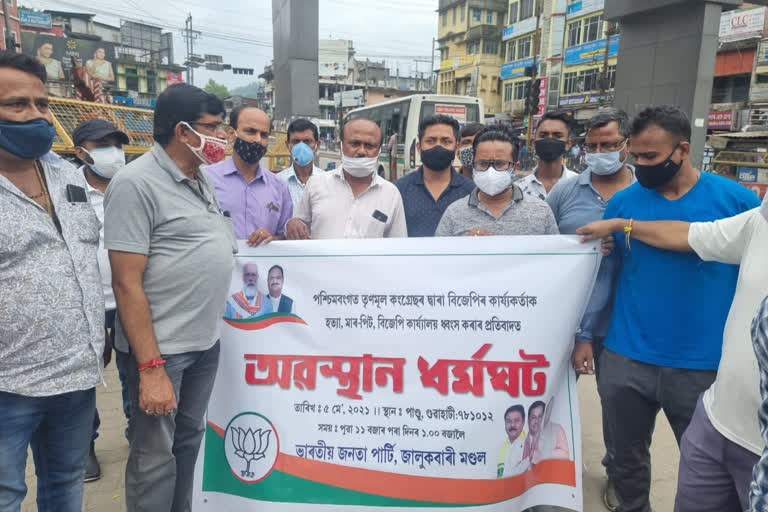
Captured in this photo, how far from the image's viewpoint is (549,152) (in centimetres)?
382

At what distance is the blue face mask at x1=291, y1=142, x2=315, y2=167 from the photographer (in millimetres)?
4723

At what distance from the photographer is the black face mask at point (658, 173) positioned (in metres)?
2.08

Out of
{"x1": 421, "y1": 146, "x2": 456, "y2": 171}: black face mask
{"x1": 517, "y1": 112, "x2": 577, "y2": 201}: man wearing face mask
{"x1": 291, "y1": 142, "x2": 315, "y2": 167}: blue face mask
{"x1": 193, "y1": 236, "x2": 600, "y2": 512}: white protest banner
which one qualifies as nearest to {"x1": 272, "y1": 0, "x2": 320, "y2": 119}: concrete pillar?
{"x1": 291, "y1": 142, "x2": 315, "y2": 167}: blue face mask

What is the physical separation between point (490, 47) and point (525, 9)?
16.7 feet

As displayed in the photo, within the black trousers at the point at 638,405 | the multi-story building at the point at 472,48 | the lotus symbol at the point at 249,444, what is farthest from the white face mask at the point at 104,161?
the multi-story building at the point at 472,48

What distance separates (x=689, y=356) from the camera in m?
2.06

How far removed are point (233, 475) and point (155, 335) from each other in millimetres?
833

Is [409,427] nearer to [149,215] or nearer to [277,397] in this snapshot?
[277,397]

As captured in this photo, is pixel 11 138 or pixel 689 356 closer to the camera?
pixel 11 138

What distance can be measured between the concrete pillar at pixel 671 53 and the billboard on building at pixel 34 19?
4724 centimetres

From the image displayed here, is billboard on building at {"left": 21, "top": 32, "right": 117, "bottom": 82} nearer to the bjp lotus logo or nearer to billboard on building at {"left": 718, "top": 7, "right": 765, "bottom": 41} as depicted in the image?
billboard on building at {"left": 718, "top": 7, "right": 765, "bottom": 41}

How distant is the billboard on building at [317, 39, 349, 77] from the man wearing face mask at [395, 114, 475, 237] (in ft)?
217

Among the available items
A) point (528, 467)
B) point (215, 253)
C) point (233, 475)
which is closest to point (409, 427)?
point (528, 467)

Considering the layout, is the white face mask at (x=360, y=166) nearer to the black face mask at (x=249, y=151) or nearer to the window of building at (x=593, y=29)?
the black face mask at (x=249, y=151)
